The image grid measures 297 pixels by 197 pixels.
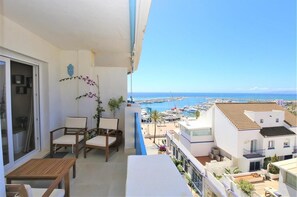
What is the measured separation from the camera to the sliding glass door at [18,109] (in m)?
2.94

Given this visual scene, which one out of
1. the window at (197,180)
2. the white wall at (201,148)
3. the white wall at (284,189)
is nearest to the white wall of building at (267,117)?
the white wall at (201,148)

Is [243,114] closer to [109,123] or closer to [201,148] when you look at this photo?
[201,148]

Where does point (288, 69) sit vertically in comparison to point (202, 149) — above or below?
above

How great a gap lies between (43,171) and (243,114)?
15.0 meters

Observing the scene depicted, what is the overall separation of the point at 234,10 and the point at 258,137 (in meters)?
16.9

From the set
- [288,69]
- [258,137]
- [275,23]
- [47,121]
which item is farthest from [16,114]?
[288,69]

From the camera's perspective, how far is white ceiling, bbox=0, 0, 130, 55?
2264mm

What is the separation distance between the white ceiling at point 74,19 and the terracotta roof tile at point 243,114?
11777mm

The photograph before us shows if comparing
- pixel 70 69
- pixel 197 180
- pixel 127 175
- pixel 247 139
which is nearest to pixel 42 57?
pixel 70 69

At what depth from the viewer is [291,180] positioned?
815cm

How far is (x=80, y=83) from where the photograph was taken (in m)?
4.84

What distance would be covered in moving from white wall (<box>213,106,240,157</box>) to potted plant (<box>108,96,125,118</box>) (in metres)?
10.5

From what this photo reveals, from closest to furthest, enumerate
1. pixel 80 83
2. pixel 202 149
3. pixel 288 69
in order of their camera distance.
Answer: pixel 80 83 → pixel 202 149 → pixel 288 69

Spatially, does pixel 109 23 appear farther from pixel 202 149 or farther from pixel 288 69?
pixel 288 69
